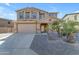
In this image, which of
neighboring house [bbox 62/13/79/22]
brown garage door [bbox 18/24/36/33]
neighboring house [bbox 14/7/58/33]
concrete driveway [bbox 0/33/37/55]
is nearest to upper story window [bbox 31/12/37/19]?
neighboring house [bbox 14/7/58/33]

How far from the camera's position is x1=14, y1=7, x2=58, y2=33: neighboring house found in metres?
3.36

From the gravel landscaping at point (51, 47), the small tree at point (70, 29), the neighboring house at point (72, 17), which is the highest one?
the neighboring house at point (72, 17)

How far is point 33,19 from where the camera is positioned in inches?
134

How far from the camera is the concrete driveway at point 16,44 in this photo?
11.1 feet

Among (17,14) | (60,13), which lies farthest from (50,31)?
(17,14)

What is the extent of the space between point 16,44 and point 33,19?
1.88 feet

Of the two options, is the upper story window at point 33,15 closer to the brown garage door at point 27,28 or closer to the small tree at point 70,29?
the brown garage door at point 27,28

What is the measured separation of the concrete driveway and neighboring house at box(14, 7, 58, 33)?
13 centimetres

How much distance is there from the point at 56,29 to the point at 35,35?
16.4 inches

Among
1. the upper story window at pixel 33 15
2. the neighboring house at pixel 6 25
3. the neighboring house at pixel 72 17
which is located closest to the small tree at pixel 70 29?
the neighboring house at pixel 72 17

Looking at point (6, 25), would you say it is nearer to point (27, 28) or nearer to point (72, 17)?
point (27, 28)

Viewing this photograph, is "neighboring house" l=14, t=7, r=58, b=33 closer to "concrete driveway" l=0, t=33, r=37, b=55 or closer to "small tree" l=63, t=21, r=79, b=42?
"concrete driveway" l=0, t=33, r=37, b=55

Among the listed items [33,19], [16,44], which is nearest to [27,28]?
[33,19]

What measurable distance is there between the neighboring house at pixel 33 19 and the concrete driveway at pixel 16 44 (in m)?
0.13
